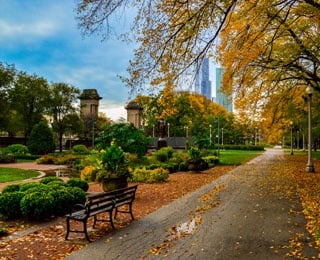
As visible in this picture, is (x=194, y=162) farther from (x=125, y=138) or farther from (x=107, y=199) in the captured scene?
(x=107, y=199)

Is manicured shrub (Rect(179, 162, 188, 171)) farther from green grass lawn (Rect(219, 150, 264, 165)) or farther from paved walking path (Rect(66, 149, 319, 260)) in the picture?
paved walking path (Rect(66, 149, 319, 260))

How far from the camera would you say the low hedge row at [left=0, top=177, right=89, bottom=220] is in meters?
9.52

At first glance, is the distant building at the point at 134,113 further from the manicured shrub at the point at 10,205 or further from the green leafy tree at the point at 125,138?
the manicured shrub at the point at 10,205

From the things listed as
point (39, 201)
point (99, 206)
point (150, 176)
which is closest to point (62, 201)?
point (39, 201)

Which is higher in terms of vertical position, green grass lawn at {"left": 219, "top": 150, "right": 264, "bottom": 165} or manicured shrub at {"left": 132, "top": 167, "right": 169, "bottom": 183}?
manicured shrub at {"left": 132, "top": 167, "right": 169, "bottom": 183}

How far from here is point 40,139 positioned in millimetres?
41938

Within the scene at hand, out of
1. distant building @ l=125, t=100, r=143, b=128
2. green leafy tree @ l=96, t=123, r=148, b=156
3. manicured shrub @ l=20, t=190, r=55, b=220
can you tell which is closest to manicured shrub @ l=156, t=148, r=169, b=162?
green leafy tree @ l=96, t=123, r=148, b=156

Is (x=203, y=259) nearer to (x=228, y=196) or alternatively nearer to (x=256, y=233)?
(x=256, y=233)

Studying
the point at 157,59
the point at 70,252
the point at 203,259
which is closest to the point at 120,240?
the point at 70,252

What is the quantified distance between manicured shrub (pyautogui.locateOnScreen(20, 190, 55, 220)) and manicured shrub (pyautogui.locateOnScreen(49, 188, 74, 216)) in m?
0.21

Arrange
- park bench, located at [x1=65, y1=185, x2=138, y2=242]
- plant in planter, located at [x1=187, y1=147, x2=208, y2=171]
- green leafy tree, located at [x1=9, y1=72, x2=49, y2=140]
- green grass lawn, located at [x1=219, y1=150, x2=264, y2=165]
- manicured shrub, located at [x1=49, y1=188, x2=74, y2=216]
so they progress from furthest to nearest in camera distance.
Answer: green leafy tree, located at [x1=9, y1=72, x2=49, y2=140] → green grass lawn, located at [x1=219, y1=150, x2=264, y2=165] → plant in planter, located at [x1=187, y1=147, x2=208, y2=171] → manicured shrub, located at [x1=49, y1=188, x2=74, y2=216] → park bench, located at [x1=65, y1=185, x2=138, y2=242]

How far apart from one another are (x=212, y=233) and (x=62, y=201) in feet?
13.0

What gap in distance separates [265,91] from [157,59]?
55.4 feet

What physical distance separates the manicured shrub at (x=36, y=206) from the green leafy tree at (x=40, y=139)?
1302 inches
